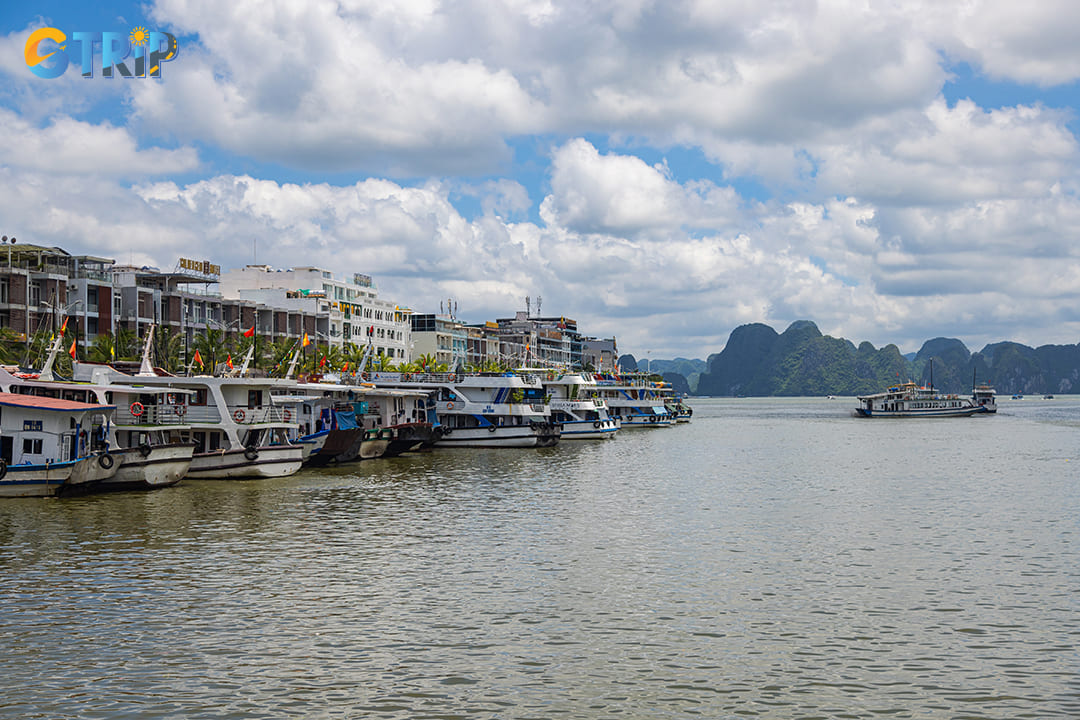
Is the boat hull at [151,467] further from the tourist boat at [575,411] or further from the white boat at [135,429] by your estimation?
the tourist boat at [575,411]

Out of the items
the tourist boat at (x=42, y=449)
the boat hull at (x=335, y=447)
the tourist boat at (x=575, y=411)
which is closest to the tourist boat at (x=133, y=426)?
the tourist boat at (x=42, y=449)

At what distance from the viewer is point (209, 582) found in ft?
97.2

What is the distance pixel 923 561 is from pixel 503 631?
52.9ft

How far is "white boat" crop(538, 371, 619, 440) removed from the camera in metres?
110

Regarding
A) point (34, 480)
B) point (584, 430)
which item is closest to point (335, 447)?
point (34, 480)

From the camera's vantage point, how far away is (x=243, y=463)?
5828 centimetres

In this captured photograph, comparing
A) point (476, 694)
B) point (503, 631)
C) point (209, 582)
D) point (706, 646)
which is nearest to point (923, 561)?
point (706, 646)

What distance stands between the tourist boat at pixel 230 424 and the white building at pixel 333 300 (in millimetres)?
88254

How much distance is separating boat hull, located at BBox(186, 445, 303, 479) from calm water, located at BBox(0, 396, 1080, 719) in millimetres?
4826

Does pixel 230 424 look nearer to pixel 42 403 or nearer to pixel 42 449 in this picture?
pixel 42 449

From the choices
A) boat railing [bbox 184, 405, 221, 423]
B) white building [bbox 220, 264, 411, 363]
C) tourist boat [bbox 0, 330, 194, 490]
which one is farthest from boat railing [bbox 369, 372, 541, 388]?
white building [bbox 220, 264, 411, 363]

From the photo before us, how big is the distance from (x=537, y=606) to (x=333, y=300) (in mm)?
142542

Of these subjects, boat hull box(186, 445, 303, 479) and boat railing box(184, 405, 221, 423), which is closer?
boat hull box(186, 445, 303, 479)

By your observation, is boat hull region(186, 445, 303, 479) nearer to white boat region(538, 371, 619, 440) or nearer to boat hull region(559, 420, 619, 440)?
white boat region(538, 371, 619, 440)
